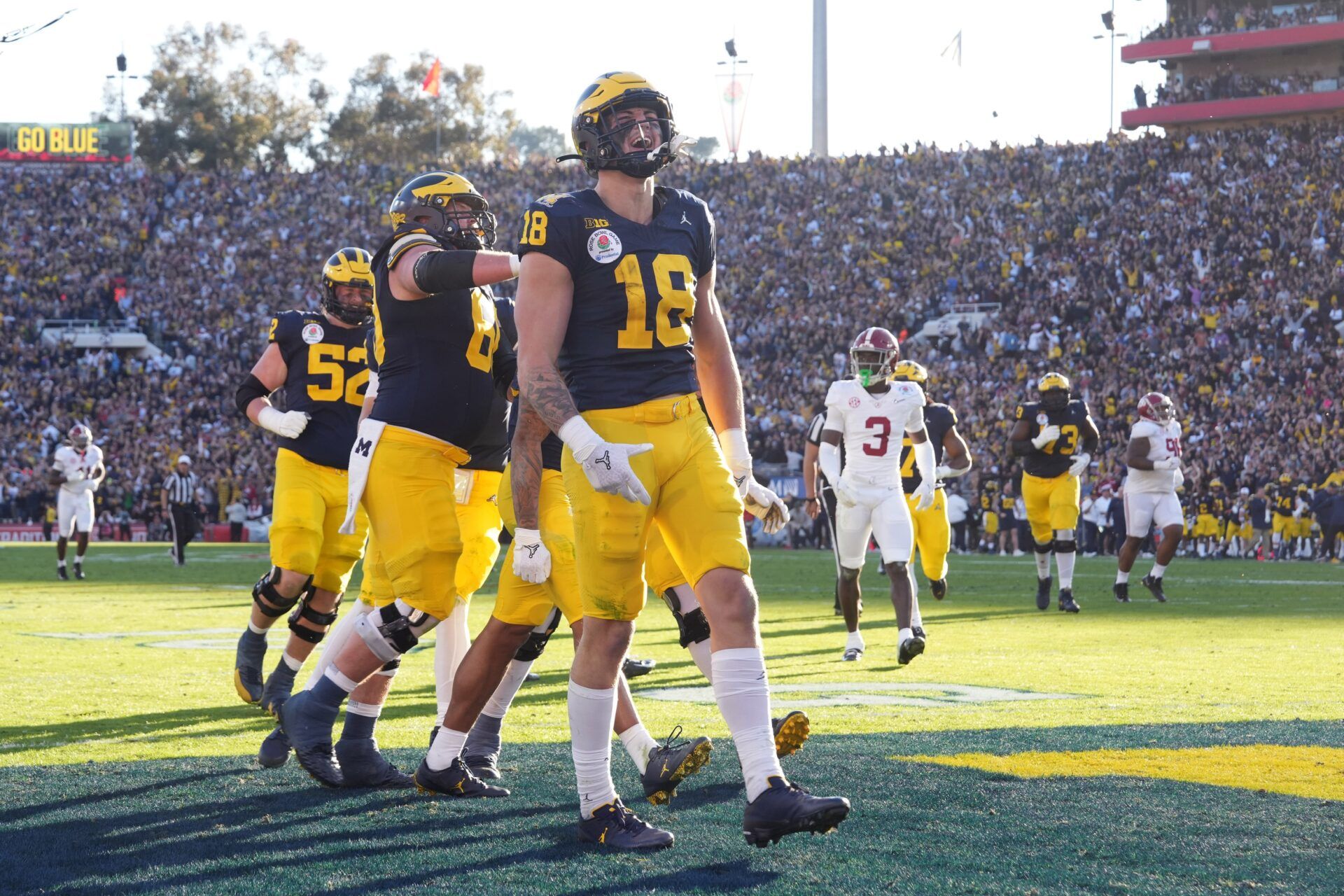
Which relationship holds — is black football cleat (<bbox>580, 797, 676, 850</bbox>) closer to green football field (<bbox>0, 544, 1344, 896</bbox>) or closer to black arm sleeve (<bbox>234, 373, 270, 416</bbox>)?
green football field (<bbox>0, 544, 1344, 896</bbox>)

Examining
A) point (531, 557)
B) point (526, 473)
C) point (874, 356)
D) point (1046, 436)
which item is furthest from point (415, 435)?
point (1046, 436)

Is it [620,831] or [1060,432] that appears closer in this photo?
[620,831]

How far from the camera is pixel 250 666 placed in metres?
7.43

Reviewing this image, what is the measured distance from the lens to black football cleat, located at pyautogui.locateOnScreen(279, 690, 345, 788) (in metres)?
5.37

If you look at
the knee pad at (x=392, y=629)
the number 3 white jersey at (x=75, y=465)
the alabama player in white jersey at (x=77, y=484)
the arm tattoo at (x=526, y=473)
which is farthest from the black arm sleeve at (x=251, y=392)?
the number 3 white jersey at (x=75, y=465)

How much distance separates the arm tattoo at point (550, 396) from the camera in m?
4.40

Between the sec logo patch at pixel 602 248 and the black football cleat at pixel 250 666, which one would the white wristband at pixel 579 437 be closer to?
the sec logo patch at pixel 602 248

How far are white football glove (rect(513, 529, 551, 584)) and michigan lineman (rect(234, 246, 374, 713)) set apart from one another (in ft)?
7.03

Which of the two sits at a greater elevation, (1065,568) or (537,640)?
(537,640)

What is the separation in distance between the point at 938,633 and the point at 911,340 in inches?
915

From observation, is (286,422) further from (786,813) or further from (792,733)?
(786,813)

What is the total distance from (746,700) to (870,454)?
21.0ft

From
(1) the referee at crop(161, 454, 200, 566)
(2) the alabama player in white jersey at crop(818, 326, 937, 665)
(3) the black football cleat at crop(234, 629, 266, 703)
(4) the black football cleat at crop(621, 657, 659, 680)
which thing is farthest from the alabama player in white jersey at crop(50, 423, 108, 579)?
(3) the black football cleat at crop(234, 629, 266, 703)

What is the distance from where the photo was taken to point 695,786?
541cm
